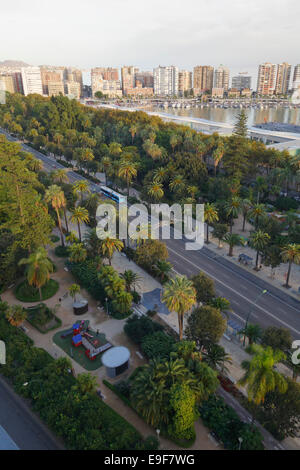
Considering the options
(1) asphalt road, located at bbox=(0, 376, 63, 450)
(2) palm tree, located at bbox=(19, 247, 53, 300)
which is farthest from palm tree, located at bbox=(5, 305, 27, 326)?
(1) asphalt road, located at bbox=(0, 376, 63, 450)

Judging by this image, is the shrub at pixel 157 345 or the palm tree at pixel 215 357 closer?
the palm tree at pixel 215 357

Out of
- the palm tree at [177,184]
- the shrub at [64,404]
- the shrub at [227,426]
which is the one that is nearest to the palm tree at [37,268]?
the shrub at [64,404]

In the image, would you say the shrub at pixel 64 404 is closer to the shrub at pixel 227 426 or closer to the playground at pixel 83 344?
the playground at pixel 83 344

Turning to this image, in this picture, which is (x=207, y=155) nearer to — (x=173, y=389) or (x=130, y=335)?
(x=130, y=335)

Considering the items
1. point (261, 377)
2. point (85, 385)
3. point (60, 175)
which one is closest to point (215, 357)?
point (261, 377)

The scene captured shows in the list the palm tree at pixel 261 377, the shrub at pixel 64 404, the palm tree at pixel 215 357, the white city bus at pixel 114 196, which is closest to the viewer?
the palm tree at pixel 261 377
